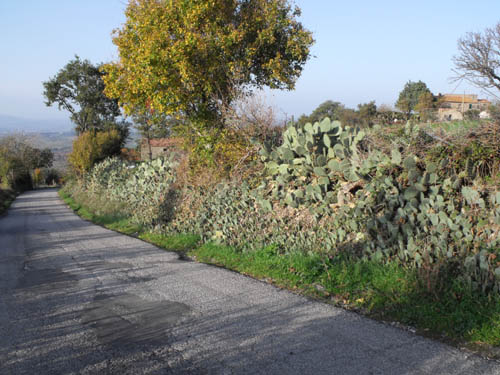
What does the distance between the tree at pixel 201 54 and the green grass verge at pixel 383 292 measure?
6.08 meters

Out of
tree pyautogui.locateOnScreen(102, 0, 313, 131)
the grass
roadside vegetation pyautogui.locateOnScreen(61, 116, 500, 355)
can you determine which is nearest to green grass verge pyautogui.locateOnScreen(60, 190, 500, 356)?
roadside vegetation pyautogui.locateOnScreen(61, 116, 500, 355)

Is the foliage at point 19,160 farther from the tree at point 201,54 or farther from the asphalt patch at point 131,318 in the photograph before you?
the asphalt patch at point 131,318

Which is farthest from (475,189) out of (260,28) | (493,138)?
(260,28)

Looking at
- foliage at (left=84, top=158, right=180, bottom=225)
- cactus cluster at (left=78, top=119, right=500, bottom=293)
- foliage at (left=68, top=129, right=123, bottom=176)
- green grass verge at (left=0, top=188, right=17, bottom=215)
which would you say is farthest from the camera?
foliage at (left=68, top=129, right=123, bottom=176)

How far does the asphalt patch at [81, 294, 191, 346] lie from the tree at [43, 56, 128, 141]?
4128cm

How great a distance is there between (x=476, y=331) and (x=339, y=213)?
12.0ft

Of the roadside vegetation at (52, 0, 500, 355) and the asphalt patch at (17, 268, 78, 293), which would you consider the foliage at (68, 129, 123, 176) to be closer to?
the roadside vegetation at (52, 0, 500, 355)

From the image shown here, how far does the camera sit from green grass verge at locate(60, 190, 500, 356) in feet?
17.2

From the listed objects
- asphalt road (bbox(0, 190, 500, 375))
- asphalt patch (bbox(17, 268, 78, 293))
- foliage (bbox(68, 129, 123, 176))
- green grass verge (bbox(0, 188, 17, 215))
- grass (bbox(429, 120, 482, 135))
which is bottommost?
asphalt road (bbox(0, 190, 500, 375))

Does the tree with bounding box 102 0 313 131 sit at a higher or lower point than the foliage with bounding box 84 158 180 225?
higher

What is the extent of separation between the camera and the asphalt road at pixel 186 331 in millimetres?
4578

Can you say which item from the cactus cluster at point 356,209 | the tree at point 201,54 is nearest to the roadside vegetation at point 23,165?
the tree at point 201,54

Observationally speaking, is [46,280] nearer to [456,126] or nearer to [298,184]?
[298,184]

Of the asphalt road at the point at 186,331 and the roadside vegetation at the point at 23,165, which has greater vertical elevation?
the roadside vegetation at the point at 23,165
